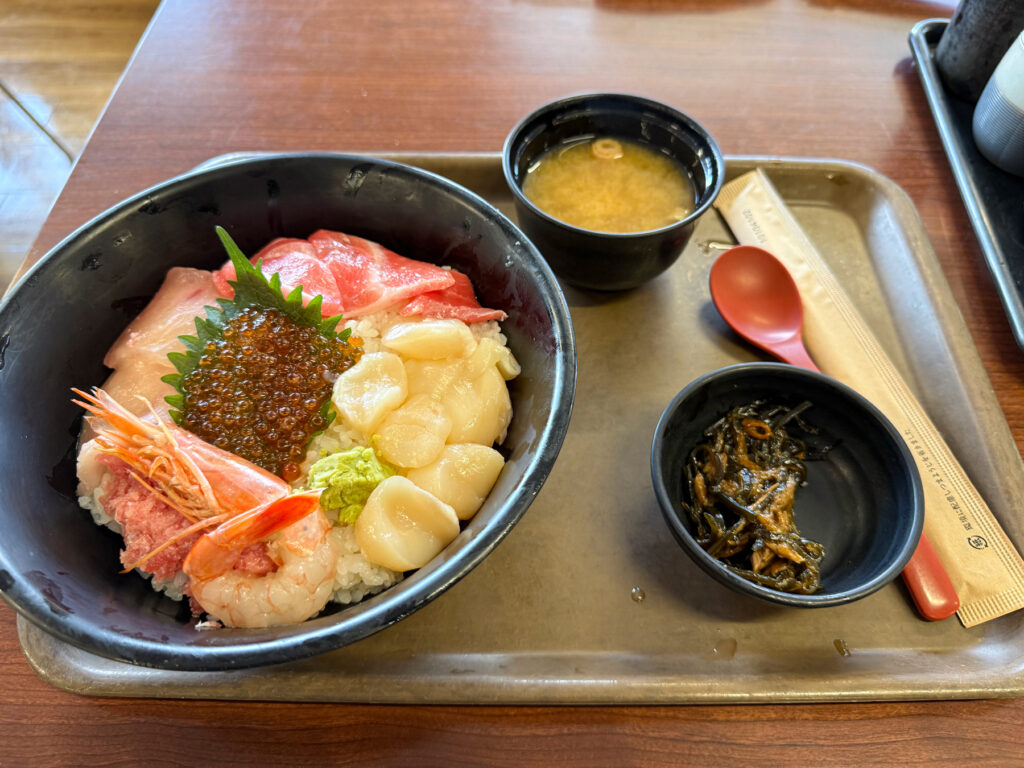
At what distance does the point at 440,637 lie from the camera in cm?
125

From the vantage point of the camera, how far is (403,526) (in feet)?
3.90

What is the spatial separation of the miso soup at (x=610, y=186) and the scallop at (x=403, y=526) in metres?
0.91

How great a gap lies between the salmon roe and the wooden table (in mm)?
498

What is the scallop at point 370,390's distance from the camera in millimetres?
1290

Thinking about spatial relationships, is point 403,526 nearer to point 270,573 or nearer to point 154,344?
point 270,573

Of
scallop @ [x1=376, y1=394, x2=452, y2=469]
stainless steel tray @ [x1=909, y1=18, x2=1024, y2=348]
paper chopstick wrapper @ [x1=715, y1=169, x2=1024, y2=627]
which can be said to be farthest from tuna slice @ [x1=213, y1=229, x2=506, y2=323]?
stainless steel tray @ [x1=909, y1=18, x2=1024, y2=348]

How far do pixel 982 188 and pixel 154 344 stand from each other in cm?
239

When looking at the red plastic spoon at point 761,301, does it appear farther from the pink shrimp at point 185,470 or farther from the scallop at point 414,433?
the pink shrimp at point 185,470

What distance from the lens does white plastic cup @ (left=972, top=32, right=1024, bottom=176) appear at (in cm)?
185

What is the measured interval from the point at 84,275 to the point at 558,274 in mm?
1118

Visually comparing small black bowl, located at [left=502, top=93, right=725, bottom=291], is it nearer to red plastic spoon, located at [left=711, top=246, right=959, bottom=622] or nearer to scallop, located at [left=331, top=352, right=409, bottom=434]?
red plastic spoon, located at [left=711, top=246, right=959, bottom=622]

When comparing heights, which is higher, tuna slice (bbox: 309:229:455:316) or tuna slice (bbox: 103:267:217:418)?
tuna slice (bbox: 309:229:455:316)

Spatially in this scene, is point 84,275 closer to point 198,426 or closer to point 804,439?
point 198,426

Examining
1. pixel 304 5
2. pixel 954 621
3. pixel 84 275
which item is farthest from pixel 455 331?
pixel 304 5
